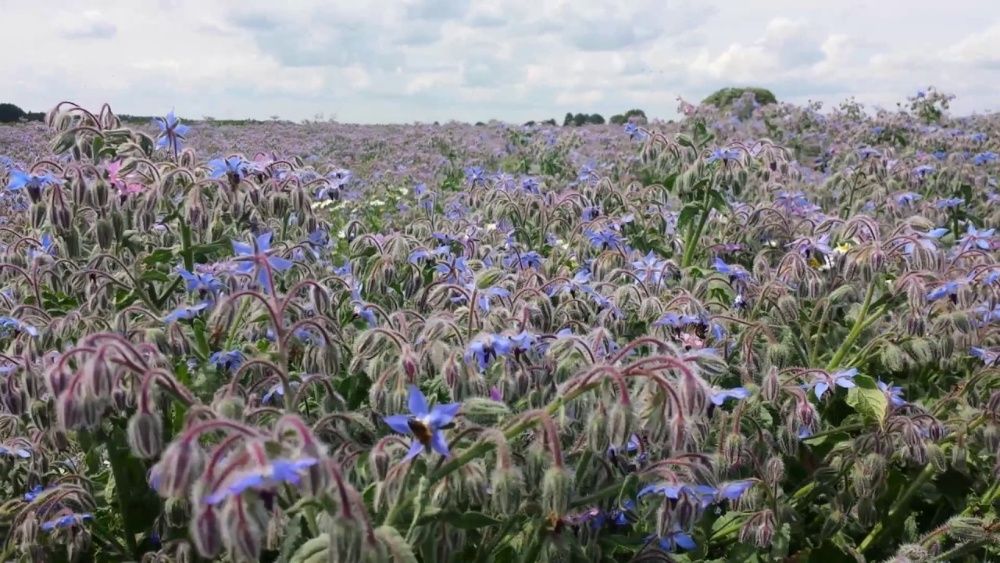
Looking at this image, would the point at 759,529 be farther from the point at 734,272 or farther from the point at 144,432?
the point at 144,432

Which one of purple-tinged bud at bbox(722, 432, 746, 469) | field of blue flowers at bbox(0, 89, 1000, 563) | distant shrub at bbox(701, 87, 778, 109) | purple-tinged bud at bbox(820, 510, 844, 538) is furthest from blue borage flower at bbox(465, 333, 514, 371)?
distant shrub at bbox(701, 87, 778, 109)

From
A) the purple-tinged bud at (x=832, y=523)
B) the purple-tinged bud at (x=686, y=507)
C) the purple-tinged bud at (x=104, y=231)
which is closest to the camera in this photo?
the purple-tinged bud at (x=686, y=507)

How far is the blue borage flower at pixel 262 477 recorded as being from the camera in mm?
1108

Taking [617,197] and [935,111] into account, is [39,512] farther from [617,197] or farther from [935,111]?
[935,111]

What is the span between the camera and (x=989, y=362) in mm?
2766

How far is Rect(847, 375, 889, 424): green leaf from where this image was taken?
8.02 ft

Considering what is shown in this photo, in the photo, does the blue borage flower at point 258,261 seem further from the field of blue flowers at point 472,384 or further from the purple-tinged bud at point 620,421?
the purple-tinged bud at point 620,421

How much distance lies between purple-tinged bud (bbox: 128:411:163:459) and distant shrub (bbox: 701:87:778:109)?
14959 millimetres

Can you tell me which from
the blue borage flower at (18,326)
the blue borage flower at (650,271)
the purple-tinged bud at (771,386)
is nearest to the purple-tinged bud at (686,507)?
the purple-tinged bud at (771,386)

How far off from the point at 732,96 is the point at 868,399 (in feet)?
47.5

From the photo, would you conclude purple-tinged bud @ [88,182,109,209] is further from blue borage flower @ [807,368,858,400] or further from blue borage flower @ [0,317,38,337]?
blue borage flower @ [807,368,858,400]

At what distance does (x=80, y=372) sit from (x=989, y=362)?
8.39 ft

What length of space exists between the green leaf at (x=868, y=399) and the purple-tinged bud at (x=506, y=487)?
53.3 inches

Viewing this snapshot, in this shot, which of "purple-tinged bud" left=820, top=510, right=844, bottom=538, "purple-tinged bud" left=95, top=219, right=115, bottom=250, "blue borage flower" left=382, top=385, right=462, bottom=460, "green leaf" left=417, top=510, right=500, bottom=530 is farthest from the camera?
"purple-tinged bud" left=95, top=219, right=115, bottom=250
